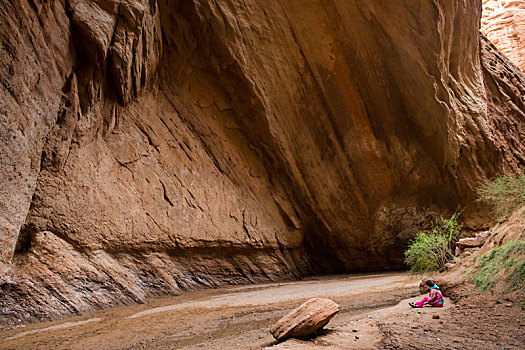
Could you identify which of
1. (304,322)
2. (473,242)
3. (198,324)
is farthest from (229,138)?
(304,322)

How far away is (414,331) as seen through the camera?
8.92 ft

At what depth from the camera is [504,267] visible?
348 centimetres

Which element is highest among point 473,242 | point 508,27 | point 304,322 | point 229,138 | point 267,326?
point 508,27

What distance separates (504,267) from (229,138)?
7.82 m

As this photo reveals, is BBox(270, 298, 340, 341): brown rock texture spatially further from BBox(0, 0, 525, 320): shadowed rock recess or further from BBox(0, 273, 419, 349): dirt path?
BBox(0, 0, 525, 320): shadowed rock recess

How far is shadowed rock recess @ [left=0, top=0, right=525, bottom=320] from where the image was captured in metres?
5.36

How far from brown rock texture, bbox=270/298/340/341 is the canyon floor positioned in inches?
3.6

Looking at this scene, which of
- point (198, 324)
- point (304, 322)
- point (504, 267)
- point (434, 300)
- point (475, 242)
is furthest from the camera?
point (475, 242)

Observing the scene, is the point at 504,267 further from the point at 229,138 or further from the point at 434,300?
the point at 229,138

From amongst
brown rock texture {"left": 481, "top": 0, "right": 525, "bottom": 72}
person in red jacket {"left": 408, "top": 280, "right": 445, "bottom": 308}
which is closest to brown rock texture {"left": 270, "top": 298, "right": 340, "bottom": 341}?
person in red jacket {"left": 408, "top": 280, "right": 445, "bottom": 308}

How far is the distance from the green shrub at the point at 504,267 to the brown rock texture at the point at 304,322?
1.68m

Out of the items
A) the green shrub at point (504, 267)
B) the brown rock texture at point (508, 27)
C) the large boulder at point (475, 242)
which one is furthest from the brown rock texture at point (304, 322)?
the brown rock texture at point (508, 27)

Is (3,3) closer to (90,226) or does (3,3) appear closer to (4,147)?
(4,147)

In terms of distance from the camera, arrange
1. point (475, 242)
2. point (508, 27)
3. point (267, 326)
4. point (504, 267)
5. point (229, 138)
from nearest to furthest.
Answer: point (504, 267)
point (267, 326)
point (475, 242)
point (229, 138)
point (508, 27)
